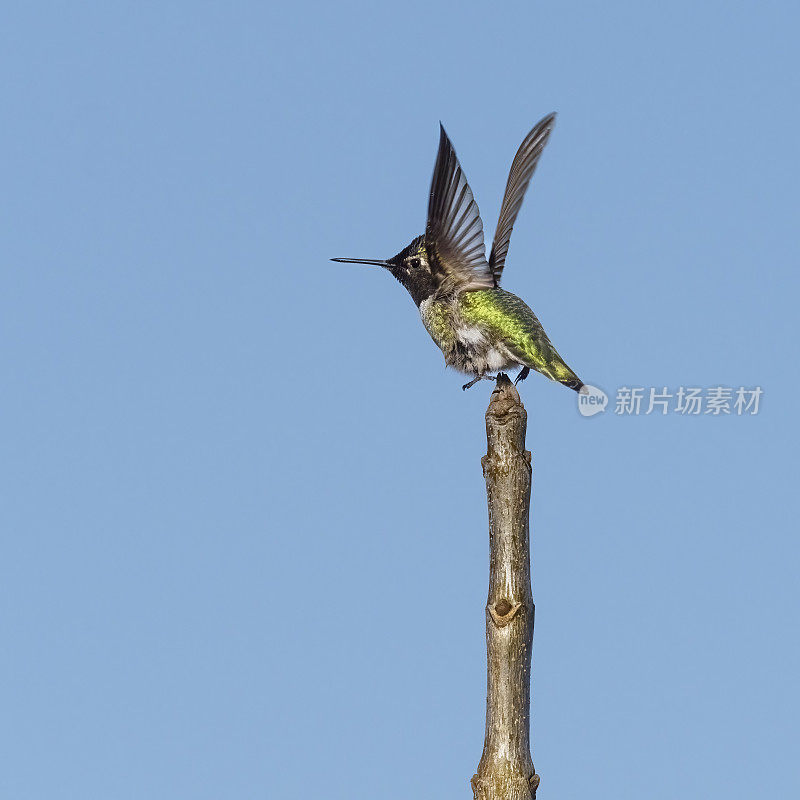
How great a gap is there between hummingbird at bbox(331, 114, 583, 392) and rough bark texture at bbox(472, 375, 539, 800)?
1240 mm

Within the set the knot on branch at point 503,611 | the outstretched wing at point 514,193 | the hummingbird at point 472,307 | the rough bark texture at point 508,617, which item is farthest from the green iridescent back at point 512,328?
the knot on branch at point 503,611

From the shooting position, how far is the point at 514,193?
904 centimetres

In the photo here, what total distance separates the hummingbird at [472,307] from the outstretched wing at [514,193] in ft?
0.04

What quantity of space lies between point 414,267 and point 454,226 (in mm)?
704

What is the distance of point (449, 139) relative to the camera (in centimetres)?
762

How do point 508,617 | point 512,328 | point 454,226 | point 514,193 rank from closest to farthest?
1. point 508,617
2. point 454,226
3. point 512,328
4. point 514,193

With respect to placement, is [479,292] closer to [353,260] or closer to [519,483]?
[353,260]

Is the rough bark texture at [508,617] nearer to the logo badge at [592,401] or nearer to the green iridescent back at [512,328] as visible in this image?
the logo badge at [592,401]


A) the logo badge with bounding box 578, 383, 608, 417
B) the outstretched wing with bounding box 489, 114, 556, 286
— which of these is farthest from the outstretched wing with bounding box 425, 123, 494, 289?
the logo badge with bounding box 578, 383, 608, 417

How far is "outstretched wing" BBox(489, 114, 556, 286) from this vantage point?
353 inches

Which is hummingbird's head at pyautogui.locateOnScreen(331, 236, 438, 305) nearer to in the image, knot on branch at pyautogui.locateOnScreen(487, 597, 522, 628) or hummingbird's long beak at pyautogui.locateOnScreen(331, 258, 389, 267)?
hummingbird's long beak at pyautogui.locateOnScreen(331, 258, 389, 267)

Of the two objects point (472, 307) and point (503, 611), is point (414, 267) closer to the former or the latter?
point (472, 307)

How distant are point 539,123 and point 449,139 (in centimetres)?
186

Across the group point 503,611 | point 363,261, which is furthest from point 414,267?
point 503,611
